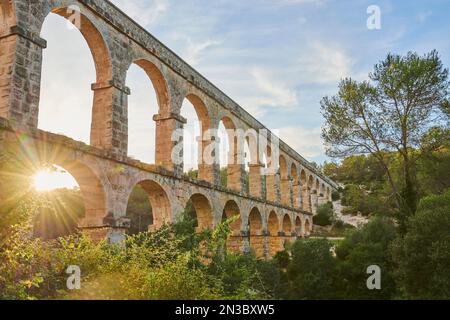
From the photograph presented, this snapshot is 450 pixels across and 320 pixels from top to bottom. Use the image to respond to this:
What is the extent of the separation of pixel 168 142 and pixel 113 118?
302 centimetres

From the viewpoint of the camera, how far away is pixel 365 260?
1338 cm

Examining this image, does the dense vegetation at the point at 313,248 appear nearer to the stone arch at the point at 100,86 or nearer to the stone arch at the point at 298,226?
the stone arch at the point at 100,86

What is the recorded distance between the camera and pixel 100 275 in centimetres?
730

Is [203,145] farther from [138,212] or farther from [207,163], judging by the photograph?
[138,212]

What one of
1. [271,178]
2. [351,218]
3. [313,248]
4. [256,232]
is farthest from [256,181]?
[351,218]

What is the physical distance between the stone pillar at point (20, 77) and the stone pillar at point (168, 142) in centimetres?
556

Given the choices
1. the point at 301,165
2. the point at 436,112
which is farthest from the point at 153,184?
the point at 301,165

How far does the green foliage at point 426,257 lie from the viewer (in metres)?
9.80

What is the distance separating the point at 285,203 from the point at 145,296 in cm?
2286

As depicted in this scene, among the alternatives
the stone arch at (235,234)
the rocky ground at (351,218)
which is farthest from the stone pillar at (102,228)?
the rocky ground at (351,218)

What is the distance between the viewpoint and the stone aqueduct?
838 cm

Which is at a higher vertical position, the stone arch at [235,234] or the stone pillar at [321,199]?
the stone pillar at [321,199]

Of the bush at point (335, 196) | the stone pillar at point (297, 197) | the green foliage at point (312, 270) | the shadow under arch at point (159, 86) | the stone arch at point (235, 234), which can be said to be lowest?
the green foliage at point (312, 270)

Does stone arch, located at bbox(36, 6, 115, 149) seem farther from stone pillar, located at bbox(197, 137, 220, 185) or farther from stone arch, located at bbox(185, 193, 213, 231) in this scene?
stone pillar, located at bbox(197, 137, 220, 185)
